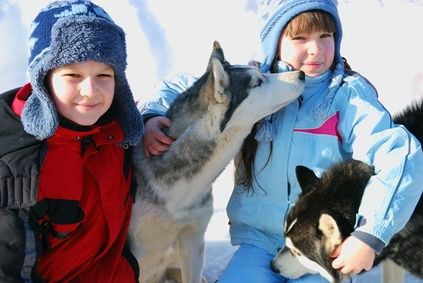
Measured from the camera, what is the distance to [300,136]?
223cm

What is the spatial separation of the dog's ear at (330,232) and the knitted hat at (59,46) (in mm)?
990

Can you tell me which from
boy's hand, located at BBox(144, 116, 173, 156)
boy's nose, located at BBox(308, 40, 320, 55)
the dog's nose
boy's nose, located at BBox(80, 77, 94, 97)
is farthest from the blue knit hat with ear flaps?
boy's nose, located at BBox(80, 77, 94, 97)

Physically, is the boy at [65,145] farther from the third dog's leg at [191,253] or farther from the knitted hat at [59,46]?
the third dog's leg at [191,253]

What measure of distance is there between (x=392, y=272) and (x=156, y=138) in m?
1.39

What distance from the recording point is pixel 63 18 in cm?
168

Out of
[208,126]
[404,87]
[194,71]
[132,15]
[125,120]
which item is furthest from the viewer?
[132,15]

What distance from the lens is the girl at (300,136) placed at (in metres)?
2.05

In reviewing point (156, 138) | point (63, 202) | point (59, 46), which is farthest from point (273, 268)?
point (59, 46)

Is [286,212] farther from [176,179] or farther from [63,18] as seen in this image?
[63,18]

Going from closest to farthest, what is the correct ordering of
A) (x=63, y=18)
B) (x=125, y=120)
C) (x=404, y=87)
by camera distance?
1. (x=63, y=18)
2. (x=125, y=120)
3. (x=404, y=87)

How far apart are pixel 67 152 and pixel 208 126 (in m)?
0.64

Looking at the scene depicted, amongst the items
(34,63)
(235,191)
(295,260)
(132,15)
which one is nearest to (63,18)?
(34,63)

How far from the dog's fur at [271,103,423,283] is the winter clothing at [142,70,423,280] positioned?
78 millimetres

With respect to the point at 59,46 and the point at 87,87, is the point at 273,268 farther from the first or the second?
the point at 59,46
